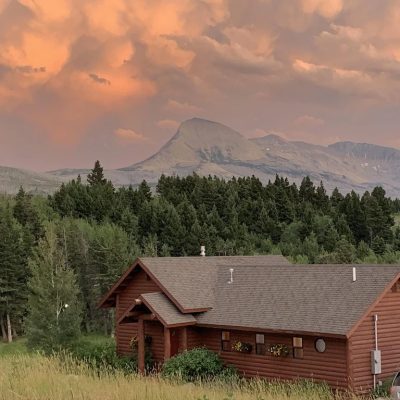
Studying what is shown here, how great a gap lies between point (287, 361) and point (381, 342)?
3.58 meters

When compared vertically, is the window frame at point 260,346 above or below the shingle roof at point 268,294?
below

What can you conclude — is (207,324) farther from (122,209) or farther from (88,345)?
(122,209)

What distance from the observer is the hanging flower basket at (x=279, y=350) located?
22.0 metres

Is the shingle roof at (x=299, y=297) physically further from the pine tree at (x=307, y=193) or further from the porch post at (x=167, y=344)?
the pine tree at (x=307, y=193)

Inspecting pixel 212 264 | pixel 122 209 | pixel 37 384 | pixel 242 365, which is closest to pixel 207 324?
pixel 242 365

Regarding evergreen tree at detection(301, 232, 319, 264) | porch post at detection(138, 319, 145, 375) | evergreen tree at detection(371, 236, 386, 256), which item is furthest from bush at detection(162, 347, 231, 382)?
evergreen tree at detection(371, 236, 386, 256)

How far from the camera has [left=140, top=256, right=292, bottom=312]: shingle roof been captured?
25.5 metres

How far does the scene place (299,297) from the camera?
23.4 metres

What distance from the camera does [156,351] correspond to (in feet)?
86.9

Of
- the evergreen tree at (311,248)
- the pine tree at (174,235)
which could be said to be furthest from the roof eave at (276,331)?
the pine tree at (174,235)

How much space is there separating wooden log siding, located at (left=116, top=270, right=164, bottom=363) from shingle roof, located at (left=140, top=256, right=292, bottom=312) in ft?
2.60

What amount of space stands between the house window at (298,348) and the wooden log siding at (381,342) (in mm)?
2133

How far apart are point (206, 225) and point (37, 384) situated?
224 feet

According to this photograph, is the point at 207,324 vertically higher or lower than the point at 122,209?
lower
